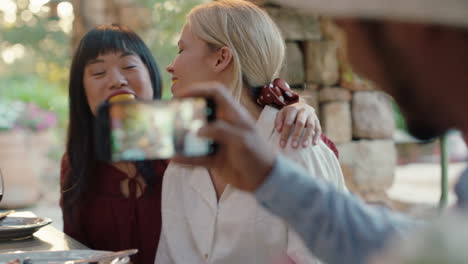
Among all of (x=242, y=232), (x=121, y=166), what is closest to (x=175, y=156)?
(x=242, y=232)

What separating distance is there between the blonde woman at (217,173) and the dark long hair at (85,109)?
42 cm

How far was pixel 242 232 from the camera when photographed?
1.55 m

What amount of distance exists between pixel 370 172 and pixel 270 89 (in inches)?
71.6

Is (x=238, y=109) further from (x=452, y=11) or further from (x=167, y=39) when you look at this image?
(x=167, y=39)

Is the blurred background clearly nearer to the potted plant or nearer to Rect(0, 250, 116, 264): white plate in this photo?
the potted plant

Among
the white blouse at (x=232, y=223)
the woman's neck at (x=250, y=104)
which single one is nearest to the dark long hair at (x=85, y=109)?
the white blouse at (x=232, y=223)

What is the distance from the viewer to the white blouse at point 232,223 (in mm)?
1496

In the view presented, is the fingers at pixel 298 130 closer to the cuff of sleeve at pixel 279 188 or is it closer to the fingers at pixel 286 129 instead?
the fingers at pixel 286 129

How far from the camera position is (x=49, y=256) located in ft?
4.57

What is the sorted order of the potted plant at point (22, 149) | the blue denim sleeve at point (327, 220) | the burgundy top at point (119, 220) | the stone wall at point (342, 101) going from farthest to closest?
the potted plant at point (22, 149) → the stone wall at point (342, 101) → the burgundy top at point (119, 220) → the blue denim sleeve at point (327, 220)

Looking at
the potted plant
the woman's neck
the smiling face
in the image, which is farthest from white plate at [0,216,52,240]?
the potted plant

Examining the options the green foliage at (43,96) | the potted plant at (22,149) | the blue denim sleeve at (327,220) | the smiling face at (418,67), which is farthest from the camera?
the green foliage at (43,96)

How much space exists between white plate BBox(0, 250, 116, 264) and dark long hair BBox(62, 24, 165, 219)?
0.66 m

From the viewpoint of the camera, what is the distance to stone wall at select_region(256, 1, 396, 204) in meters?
3.14
